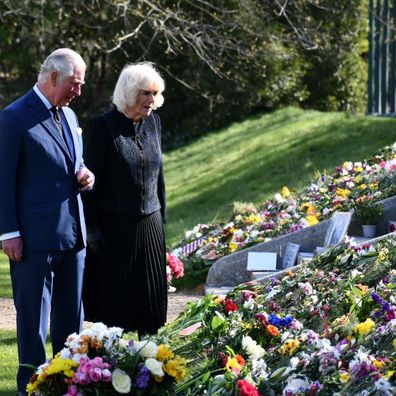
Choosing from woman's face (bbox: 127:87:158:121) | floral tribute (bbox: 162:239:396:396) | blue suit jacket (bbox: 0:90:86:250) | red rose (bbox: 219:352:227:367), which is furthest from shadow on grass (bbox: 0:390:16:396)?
woman's face (bbox: 127:87:158:121)

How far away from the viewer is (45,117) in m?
5.87

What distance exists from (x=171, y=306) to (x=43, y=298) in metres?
3.23

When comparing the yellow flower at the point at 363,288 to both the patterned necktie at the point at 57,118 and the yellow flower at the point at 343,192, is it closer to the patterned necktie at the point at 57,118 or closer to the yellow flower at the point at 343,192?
the patterned necktie at the point at 57,118

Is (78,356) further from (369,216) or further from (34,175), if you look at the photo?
(369,216)

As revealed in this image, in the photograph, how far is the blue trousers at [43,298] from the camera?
5824 millimetres

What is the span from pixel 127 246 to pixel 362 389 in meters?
2.23

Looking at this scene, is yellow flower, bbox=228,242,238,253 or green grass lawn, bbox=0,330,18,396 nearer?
green grass lawn, bbox=0,330,18,396

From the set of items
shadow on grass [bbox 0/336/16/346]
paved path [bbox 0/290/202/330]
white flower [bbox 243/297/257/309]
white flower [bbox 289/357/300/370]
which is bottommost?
paved path [bbox 0/290/202/330]

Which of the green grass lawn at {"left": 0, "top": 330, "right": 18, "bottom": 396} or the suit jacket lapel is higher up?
the suit jacket lapel

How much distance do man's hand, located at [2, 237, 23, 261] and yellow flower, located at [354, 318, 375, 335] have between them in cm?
181

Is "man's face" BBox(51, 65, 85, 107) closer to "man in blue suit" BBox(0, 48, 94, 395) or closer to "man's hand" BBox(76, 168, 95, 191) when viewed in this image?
"man in blue suit" BBox(0, 48, 94, 395)

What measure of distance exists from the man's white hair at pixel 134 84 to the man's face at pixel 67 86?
0.59 meters

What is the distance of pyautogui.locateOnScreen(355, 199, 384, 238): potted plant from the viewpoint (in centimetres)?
899

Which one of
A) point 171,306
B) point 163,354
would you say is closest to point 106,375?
point 163,354
